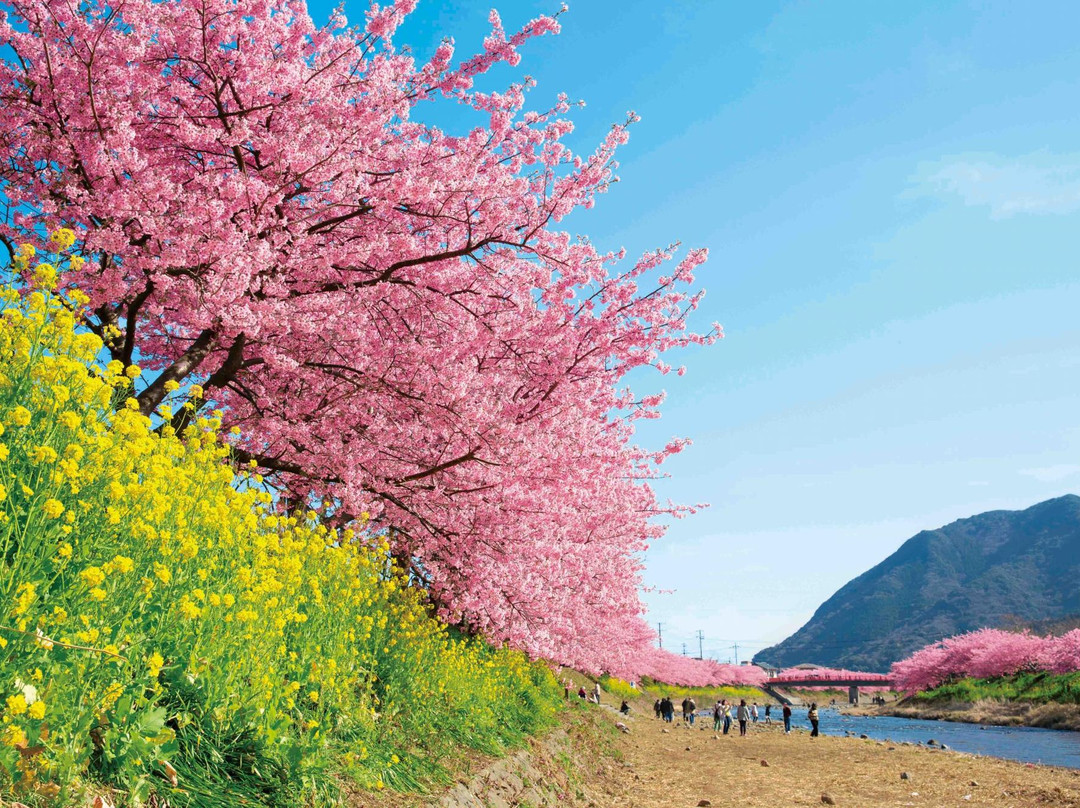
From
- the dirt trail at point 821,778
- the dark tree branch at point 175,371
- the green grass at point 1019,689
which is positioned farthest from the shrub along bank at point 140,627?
the green grass at point 1019,689

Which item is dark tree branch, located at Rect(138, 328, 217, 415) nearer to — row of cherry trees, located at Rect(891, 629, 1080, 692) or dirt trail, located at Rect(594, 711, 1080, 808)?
dirt trail, located at Rect(594, 711, 1080, 808)

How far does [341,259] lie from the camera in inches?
312

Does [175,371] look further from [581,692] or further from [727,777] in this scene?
[581,692]

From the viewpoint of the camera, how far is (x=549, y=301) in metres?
9.78

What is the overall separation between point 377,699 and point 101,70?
21.1 ft

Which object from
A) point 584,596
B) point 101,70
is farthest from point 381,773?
point 584,596

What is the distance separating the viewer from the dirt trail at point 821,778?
13.6m

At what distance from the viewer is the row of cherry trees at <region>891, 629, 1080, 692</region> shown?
157 ft

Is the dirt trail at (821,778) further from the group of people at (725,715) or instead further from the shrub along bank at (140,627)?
the shrub along bank at (140,627)

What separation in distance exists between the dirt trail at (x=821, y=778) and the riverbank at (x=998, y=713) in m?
16.1

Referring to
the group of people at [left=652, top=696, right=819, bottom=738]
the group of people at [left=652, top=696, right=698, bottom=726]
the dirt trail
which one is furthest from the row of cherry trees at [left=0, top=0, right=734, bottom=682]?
the group of people at [left=652, top=696, right=698, bottom=726]

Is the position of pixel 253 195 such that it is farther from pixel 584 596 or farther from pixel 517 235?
pixel 584 596

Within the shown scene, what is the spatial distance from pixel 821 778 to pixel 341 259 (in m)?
17.3

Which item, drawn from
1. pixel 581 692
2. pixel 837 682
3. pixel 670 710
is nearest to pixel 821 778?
pixel 581 692
